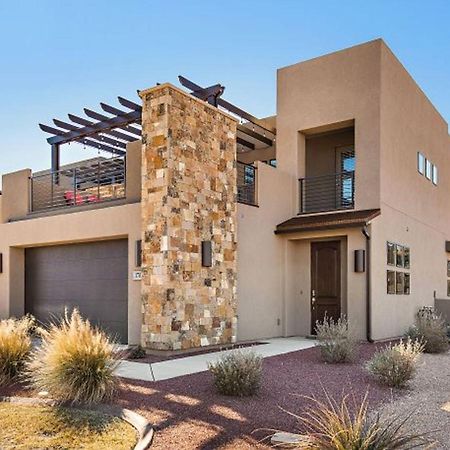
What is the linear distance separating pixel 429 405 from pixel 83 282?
8.98 meters

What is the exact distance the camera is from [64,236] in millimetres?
12922

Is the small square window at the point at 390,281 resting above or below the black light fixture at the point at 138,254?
below

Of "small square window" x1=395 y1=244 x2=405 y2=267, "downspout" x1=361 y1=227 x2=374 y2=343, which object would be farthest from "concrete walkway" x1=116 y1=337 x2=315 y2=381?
"small square window" x1=395 y1=244 x2=405 y2=267

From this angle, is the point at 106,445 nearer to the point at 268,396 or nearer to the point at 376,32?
the point at 268,396

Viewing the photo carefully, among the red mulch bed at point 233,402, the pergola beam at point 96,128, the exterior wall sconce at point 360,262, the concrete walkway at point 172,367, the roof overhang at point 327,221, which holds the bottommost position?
the concrete walkway at point 172,367

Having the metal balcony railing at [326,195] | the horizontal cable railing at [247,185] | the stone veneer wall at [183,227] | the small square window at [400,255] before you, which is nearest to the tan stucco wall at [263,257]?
the horizontal cable railing at [247,185]

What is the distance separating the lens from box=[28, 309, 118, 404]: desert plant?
6.05 m

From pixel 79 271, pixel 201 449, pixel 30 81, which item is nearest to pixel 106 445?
pixel 201 449

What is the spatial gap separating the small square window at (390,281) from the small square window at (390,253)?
242mm

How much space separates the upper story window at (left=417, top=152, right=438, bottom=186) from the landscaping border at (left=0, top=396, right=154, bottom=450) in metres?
13.5

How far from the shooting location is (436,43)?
47.6ft

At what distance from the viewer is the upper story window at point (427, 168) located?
16.5 m

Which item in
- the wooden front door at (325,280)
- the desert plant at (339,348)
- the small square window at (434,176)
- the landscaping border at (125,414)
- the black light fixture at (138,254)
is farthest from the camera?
the small square window at (434,176)

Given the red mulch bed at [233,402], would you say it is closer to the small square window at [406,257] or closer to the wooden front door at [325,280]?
the wooden front door at [325,280]
